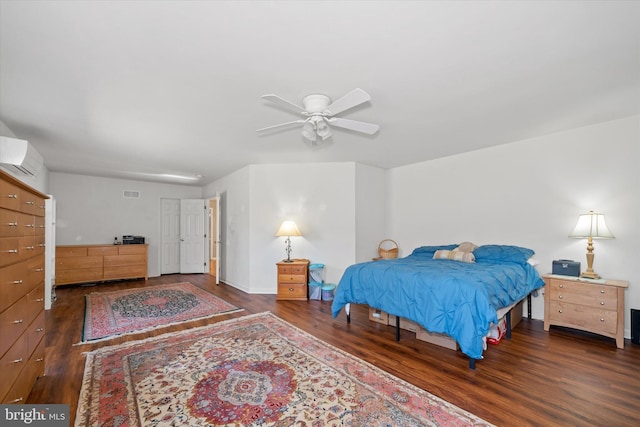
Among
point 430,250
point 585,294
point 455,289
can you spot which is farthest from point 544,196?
point 455,289

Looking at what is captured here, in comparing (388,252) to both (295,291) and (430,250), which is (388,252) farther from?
(295,291)

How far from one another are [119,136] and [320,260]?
143 inches

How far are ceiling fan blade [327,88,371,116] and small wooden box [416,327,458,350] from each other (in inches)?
98.2

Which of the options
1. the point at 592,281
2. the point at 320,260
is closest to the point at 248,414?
the point at 320,260

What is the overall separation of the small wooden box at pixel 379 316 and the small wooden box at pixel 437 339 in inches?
21.1

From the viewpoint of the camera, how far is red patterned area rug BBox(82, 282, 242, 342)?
359 cm

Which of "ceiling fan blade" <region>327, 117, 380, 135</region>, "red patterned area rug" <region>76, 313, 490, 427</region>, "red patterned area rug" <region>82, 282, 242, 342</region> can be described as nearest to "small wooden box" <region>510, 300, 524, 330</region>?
"red patterned area rug" <region>76, 313, 490, 427</region>

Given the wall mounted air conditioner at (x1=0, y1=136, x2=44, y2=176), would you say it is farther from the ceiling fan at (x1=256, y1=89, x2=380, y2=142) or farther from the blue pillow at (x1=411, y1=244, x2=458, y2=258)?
the blue pillow at (x1=411, y1=244, x2=458, y2=258)

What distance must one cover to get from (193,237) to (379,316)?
5.77 meters

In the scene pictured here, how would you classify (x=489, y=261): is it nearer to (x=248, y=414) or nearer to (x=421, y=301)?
(x=421, y=301)

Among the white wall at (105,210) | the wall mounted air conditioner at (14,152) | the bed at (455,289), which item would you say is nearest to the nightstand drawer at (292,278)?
the bed at (455,289)

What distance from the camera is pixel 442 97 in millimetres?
2641

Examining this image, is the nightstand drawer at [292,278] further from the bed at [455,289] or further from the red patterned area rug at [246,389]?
the red patterned area rug at [246,389]

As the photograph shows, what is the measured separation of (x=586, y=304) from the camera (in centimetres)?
318
